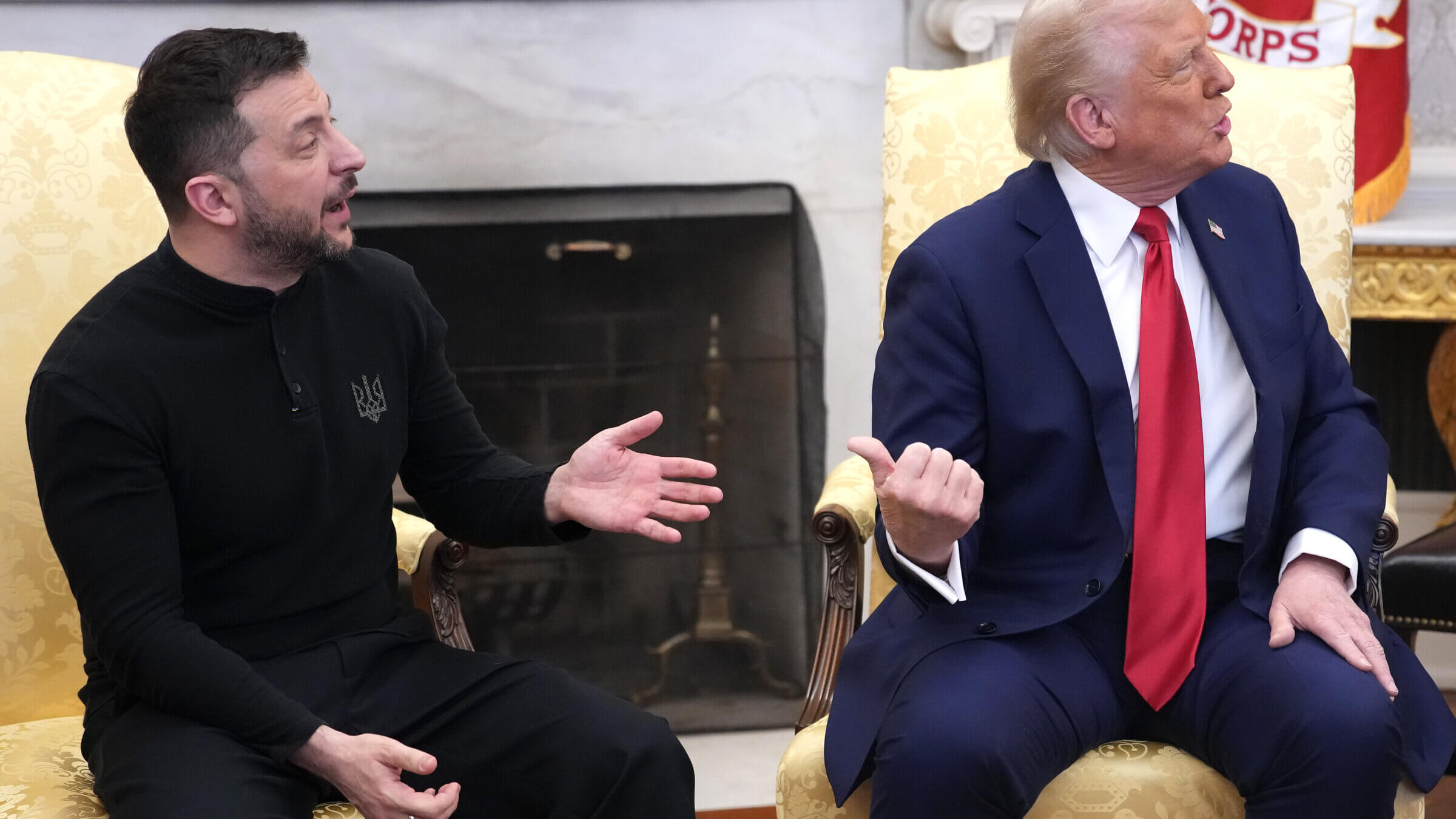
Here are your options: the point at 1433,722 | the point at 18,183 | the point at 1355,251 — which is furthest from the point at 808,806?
the point at 1355,251

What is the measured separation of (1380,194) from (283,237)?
82.9 inches

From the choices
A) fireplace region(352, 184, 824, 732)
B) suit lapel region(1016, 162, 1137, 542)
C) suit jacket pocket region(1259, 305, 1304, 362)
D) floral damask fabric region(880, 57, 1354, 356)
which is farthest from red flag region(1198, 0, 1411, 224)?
suit lapel region(1016, 162, 1137, 542)

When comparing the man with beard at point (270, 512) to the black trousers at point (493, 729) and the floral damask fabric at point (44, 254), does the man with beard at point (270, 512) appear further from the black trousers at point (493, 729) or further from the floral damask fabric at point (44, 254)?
the floral damask fabric at point (44, 254)

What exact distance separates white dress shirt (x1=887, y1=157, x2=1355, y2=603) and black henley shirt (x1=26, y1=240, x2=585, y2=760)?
2.33ft

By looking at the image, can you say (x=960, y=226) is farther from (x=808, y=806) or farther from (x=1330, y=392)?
(x=808, y=806)

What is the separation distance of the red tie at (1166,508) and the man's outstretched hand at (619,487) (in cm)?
48

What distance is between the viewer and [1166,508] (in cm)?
153

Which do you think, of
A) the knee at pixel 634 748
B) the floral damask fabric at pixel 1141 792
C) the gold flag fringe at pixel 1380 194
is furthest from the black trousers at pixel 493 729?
the gold flag fringe at pixel 1380 194

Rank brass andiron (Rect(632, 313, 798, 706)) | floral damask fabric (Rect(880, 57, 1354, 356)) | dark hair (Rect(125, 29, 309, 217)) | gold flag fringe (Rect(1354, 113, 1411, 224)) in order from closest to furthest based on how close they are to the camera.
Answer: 1. dark hair (Rect(125, 29, 309, 217))
2. floral damask fabric (Rect(880, 57, 1354, 356))
3. gold flag fringe (Rect(1354, 113, 1411, 224))
4. brass andiron (Rect(632, 313, 798, 706))

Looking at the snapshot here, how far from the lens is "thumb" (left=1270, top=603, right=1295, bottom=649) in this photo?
1440 millimetres

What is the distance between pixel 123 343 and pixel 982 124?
124 cm

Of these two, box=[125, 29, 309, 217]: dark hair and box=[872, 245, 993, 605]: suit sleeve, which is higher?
box=[125, 29, 309, 217]: dark hair

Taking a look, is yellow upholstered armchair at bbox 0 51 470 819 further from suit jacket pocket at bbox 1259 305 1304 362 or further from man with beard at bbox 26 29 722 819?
suit jacket pocket at bbox 1259 305 1304 362

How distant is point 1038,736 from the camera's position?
1410 millimetres
